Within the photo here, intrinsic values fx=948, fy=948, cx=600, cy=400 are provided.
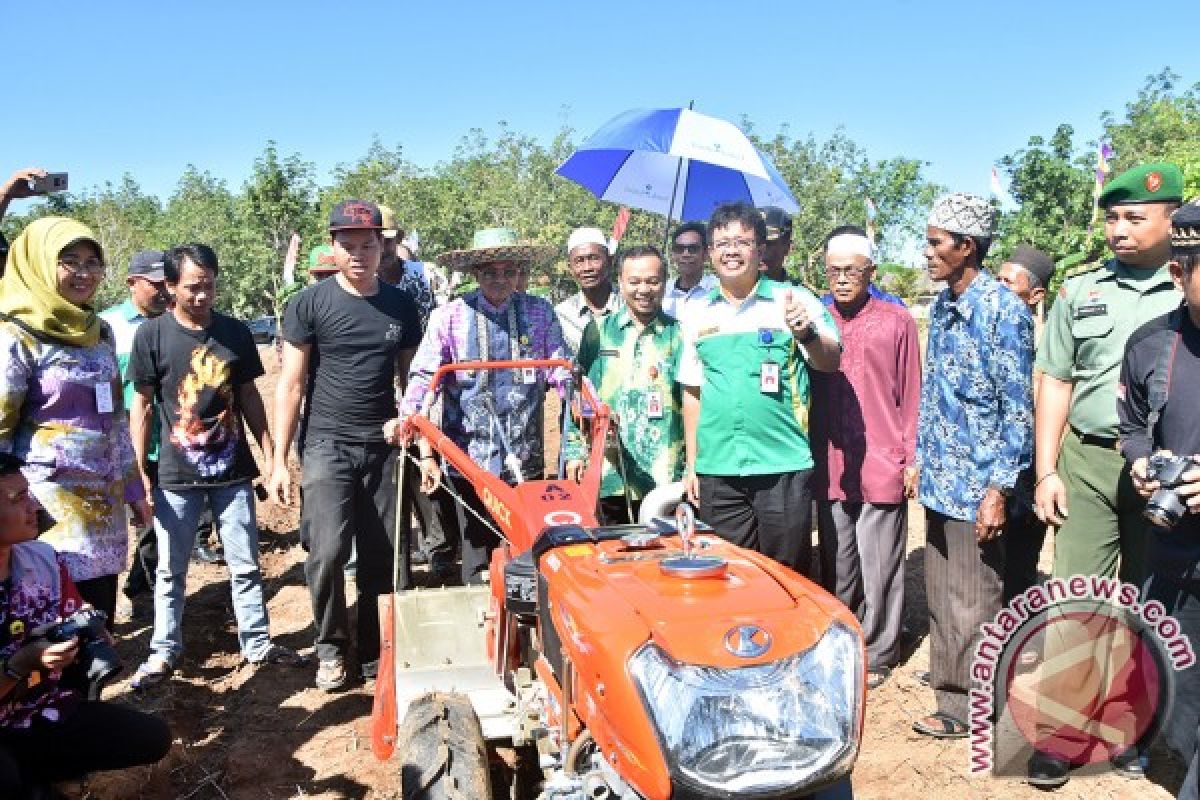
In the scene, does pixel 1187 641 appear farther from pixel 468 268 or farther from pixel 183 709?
pixel 183 709

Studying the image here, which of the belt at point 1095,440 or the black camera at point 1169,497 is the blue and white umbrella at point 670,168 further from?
the black camera at point 1169,497

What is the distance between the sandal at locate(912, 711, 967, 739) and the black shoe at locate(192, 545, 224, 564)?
4963mm

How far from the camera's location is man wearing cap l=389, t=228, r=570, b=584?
4.59m

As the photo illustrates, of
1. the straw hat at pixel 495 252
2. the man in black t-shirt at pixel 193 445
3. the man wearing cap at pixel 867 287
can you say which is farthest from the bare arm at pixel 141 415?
the man wearing cap at pixel 867 287

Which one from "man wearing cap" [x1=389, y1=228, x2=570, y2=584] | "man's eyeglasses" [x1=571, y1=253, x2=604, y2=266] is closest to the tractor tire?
"man wearing cap" [x1=389, y1=228, x2=570, y2=584]

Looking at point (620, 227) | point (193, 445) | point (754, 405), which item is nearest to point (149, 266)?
point (193, 445)

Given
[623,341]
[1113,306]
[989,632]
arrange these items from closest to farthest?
[1113,306] < [989,632] < [623,341]

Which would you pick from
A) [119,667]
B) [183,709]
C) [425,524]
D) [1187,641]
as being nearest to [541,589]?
[119,667]

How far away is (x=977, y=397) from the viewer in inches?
153

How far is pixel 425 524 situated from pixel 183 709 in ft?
7.67

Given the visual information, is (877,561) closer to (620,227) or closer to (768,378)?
(768,378)

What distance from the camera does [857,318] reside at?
187 inches

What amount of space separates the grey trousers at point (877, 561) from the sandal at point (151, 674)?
344cm

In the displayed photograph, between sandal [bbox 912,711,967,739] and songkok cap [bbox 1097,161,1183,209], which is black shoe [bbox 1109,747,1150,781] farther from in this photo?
songkok cap [bbox 1097,161,1183,209]
